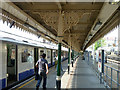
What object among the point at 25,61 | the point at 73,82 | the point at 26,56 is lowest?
the point at 73,82

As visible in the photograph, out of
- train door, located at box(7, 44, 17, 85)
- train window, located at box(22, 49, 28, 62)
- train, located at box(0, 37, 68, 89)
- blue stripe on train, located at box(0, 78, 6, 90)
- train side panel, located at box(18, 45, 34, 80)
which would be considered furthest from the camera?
train window, located at box(22, 49, 28, 62)

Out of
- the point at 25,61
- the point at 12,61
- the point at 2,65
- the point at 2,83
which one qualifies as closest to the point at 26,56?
the point at 25,61

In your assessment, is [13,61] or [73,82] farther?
[73,82]

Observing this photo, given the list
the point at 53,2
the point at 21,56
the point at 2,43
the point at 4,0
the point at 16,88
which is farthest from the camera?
the point at 21,56

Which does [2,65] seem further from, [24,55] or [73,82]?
[73,82]

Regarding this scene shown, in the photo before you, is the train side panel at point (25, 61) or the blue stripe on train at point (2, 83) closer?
the blue stripe on train at point (2, 83)

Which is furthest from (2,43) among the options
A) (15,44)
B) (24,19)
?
(24,19)

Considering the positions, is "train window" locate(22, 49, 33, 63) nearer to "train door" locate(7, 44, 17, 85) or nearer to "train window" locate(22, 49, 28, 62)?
"train window" locate(22, 49, 28, 62)

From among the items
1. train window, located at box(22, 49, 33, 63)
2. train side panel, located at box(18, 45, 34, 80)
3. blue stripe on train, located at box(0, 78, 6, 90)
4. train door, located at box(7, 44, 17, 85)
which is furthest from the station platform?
train window, located at box(22, 49, 33, 63)

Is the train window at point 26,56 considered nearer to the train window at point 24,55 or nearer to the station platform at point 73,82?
the train window at point 24,55

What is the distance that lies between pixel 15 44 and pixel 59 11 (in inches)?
110

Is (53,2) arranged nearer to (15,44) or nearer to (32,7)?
(32,7)

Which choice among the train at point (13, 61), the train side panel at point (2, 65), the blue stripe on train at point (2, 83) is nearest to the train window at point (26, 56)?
the train at point (13, 61)

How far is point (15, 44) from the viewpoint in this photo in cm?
725
